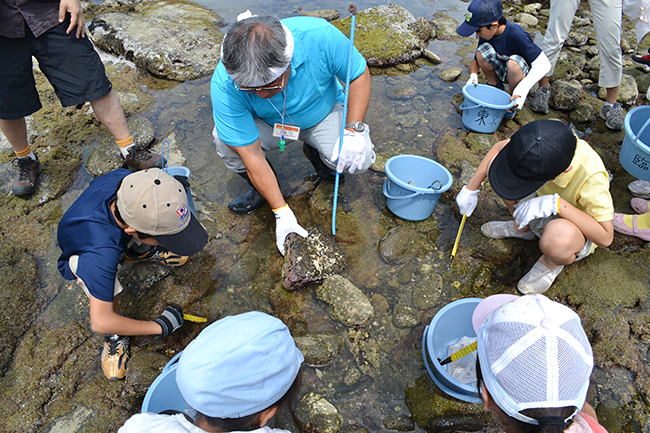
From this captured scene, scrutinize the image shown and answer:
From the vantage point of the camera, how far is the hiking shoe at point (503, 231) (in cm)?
250

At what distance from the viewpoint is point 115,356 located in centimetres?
201

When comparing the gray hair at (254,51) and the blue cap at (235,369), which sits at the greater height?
the gray hair at (254,51)

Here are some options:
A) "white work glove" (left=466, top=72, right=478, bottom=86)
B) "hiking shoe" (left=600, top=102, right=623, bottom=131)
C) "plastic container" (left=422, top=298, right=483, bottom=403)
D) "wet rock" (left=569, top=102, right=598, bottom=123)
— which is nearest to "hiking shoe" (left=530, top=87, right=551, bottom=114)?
"wet rock" (left=569, top=102, right=598, bottom=123)

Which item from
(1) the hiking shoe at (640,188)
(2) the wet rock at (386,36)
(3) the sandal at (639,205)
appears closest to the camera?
(3) the sandal at (639,205)

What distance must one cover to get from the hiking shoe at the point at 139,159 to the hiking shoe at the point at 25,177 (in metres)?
0.74

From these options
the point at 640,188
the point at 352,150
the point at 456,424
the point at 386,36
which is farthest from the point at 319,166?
the point at 386,36

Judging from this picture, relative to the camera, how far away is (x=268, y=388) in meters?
1.19

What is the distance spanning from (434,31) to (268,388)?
5712 millimetres

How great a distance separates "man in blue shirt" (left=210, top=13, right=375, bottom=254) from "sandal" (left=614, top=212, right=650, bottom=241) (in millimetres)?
1848

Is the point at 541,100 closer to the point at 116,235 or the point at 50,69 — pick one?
the point at 116,235

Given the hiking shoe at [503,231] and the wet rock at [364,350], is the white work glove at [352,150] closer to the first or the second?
the hiking shoe at [503,231]

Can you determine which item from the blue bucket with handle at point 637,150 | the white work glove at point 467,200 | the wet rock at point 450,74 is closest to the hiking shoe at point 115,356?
the white work glove at point 467,200

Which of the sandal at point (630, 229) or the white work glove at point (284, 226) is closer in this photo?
the sandal at point (630, 229)

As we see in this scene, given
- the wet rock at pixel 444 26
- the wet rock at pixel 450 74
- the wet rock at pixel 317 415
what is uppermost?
the wet rock at pixel 444 26
